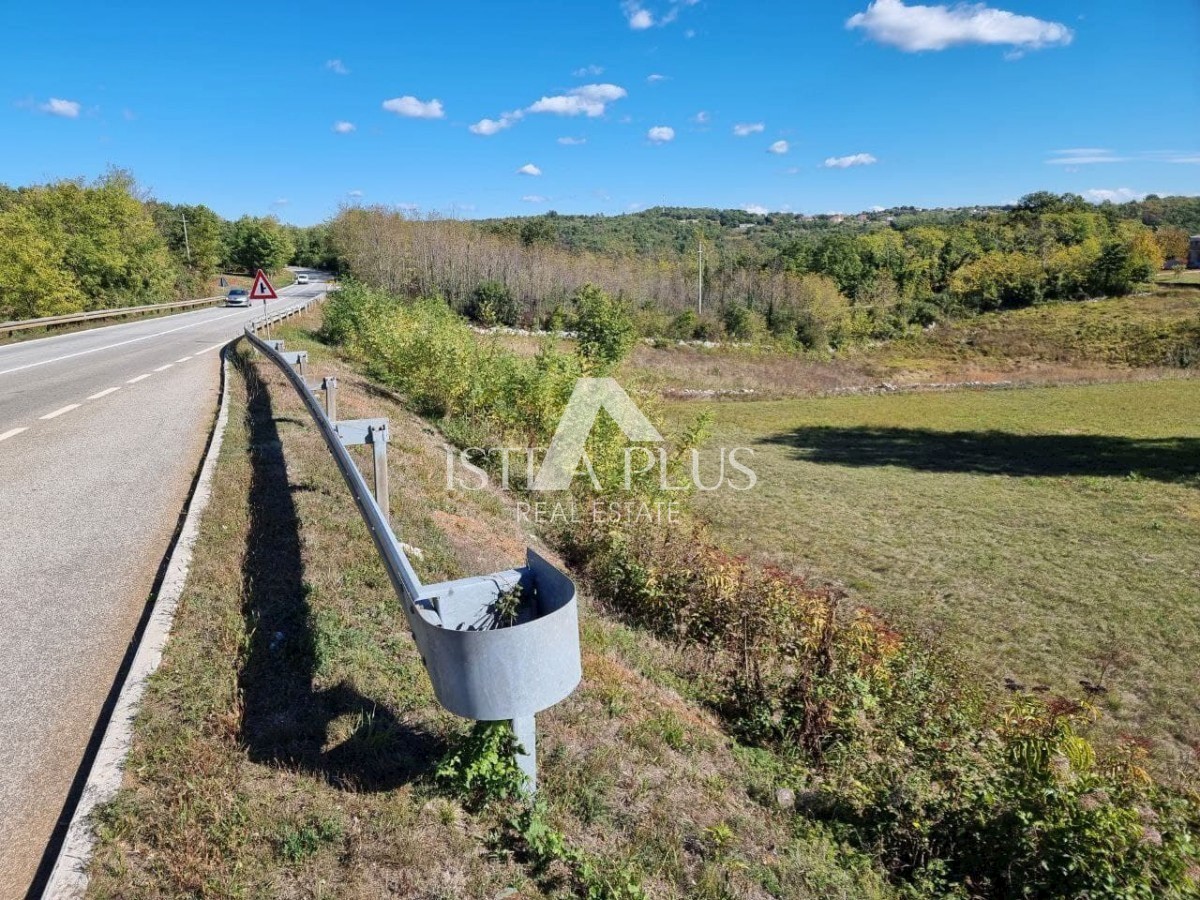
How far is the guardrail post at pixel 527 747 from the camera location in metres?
2.86

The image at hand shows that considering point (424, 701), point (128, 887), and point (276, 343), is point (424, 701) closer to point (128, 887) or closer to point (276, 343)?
point (128, 887)

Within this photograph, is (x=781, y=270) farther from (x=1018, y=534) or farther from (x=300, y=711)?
(x=300, y=711)

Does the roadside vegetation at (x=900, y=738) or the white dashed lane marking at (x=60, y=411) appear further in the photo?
the white dashed lane marking at (x=60, y=411)

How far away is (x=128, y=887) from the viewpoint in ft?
8.23

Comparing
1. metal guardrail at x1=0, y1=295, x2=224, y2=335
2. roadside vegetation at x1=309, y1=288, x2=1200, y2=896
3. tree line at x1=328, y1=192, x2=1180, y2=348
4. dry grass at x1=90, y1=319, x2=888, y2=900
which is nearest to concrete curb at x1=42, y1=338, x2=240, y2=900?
dry grass at x1=90, y1=319, x2=888, y2=900

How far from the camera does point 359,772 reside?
3.20m

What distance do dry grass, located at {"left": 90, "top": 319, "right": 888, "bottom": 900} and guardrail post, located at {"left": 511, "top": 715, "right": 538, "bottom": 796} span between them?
253mm

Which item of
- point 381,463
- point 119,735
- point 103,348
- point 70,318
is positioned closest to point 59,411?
point 381,463

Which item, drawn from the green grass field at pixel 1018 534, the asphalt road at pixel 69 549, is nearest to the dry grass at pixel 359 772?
the asphalt road at pixel 69 549

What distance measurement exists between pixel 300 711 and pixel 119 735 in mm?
757

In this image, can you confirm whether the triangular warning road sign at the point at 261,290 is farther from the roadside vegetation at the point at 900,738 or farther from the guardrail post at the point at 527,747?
the guardrail post at the point at 527,747

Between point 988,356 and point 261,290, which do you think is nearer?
point 261,290

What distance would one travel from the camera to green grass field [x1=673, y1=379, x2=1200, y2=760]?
8.48 m

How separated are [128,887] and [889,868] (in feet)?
11.5
